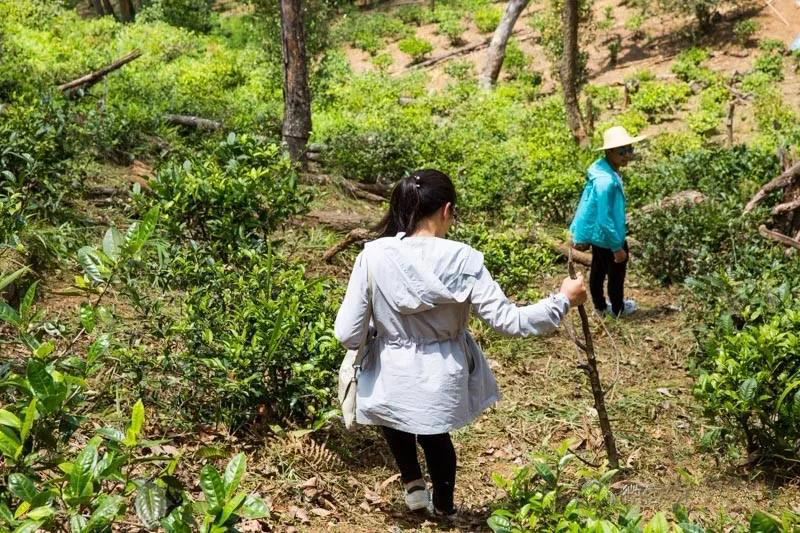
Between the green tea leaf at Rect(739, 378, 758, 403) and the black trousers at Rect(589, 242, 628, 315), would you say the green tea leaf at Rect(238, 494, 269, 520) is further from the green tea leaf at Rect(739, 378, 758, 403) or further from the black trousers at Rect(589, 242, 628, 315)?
the black trousers at Rect(589, 242, 628, 315)

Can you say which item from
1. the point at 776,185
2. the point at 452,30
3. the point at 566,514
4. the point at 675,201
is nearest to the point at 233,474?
the point at 566,514

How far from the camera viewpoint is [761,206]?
7.36m

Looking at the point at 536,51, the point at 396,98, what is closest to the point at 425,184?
the point at 396,98

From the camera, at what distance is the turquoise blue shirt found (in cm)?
604

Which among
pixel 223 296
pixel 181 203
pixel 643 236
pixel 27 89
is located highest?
pixel 27 89

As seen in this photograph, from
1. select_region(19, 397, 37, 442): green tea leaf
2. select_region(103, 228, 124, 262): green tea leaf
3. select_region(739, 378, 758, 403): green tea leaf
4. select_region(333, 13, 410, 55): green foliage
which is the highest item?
select_region(333, 13, 410, 55): green foliage

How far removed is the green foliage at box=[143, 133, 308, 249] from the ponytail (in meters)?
1.91

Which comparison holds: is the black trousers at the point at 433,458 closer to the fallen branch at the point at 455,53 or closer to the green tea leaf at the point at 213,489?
the green tea leaf at the point at 213,489

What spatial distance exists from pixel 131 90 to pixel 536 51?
1061cm

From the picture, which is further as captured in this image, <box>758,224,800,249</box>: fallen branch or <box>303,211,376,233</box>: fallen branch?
<box>303,211,376,233</box>: fallen branch

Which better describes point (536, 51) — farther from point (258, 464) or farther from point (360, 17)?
Answer: point (258, 464)

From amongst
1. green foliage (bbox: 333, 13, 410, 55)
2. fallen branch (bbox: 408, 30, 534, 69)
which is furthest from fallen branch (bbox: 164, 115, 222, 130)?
green foliage (bbox: 333, 13, 410, 55)

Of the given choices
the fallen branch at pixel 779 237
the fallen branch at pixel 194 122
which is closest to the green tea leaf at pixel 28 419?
the fallen branch at pixel 779 237

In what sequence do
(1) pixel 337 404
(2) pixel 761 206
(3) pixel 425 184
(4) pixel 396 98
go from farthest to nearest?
(4) pixel 396 98, (2) pixel 761 206, (1) pixel 337 404, (3) pixel 425 184
